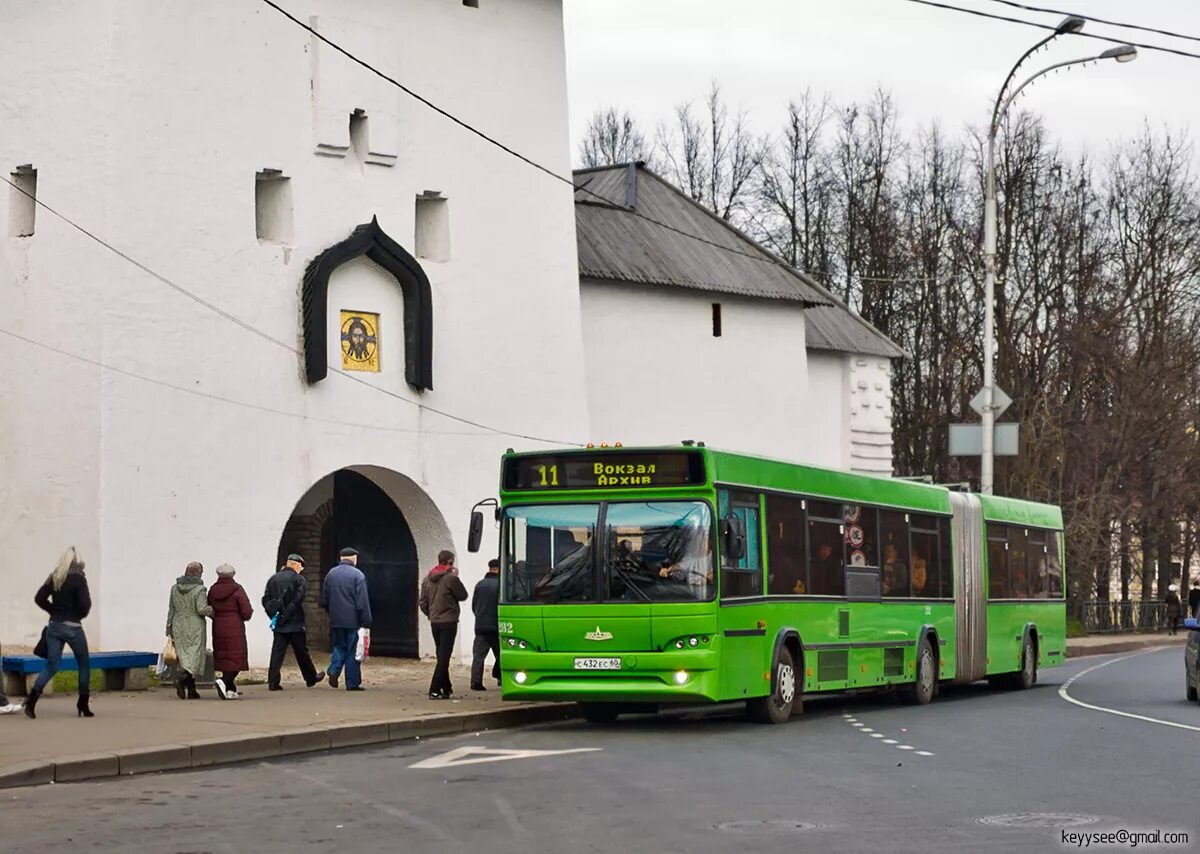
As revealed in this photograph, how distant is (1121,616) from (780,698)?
142 ft

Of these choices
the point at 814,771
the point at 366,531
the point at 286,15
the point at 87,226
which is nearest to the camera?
the point at 814,771

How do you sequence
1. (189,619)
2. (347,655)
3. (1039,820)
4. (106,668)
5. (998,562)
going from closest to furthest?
(1039,820), (189,619), (106,668), (347,655), (998,562)

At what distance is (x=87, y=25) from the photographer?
25.8m

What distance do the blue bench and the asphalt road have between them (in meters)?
5.97

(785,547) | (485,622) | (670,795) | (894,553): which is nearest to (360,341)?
(485,622)

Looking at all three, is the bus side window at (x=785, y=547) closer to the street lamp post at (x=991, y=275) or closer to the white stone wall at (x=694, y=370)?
the street lamp post at (x=991, y=275)

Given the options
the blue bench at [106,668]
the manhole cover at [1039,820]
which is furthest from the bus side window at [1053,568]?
the manhole cover at [1039,820]

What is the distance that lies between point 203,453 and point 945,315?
39.4m

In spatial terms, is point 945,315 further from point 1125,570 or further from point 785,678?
point 785,678

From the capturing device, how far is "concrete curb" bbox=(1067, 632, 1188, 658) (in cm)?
4745

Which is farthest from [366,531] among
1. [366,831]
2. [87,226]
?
[366,831]

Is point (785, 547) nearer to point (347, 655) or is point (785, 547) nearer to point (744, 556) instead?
point (744, 556)

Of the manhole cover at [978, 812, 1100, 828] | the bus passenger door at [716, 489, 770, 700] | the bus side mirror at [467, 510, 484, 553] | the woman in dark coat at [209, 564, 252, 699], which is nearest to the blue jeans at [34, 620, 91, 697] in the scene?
the woman in dark coat at [209, 564, 252, 699]

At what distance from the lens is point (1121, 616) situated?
61.2m
